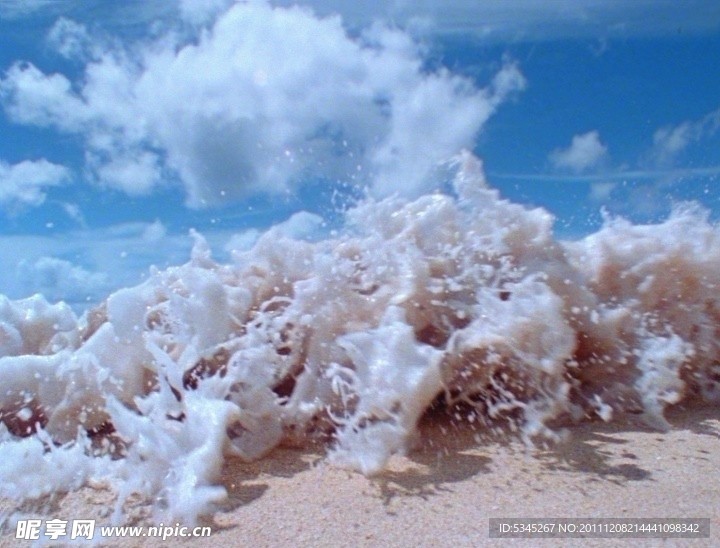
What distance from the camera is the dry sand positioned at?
7.20ft

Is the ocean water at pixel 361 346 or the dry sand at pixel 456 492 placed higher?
the ocean water at pixel 361 346

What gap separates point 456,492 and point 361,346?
0.74m

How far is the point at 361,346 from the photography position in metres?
2.95

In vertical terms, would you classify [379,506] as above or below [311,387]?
below

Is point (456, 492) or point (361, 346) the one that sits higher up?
point (361, 346)

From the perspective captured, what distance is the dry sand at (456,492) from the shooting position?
220 cm

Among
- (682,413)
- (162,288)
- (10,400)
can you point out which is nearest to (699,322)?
(682,413)

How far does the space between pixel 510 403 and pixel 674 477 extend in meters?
0.68

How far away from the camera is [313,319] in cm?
317

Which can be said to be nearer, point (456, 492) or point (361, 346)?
point (456, 492)

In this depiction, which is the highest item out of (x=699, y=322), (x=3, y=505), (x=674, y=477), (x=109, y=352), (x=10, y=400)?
(x=699, y=322)

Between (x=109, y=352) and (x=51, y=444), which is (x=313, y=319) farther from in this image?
(x=51, y=444)

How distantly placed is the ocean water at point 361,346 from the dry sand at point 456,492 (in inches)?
4.2

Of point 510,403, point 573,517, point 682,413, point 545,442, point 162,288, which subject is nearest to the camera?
point 573,517
